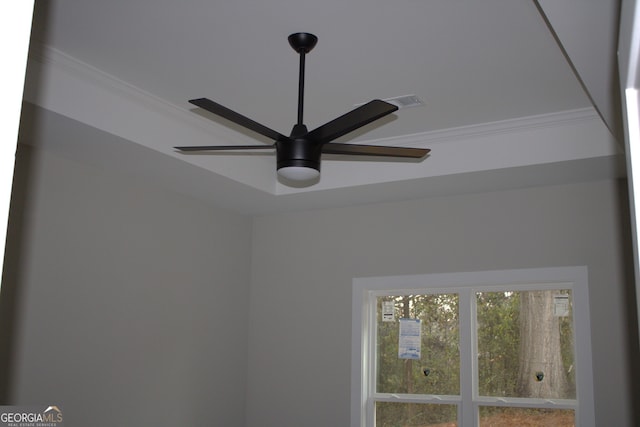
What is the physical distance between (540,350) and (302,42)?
2.93 metres

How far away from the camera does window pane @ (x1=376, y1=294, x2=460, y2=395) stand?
17.2ft

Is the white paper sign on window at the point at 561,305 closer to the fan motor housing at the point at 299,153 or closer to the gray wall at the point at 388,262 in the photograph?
the gray wall at the point at 388,262

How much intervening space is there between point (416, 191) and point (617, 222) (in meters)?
1.47

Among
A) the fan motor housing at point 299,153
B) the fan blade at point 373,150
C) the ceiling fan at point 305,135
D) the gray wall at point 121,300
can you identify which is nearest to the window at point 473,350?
the gray wall at point 121,300

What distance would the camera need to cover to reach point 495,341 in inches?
201

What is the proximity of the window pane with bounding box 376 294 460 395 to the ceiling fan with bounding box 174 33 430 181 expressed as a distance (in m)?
2.24

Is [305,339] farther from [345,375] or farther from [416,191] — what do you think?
[416,191]

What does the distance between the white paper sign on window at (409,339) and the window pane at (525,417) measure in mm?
687

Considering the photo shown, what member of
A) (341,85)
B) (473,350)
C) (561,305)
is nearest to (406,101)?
(341,85)

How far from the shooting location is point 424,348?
5.38 m

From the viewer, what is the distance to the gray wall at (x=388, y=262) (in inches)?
183

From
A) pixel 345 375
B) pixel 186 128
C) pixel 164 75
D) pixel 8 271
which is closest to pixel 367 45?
pixel 164 75

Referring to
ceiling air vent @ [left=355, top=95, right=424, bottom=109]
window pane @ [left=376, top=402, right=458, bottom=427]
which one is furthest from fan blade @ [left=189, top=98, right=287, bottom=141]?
window pane @ [left=376, top=402, right=458, bottom=427]

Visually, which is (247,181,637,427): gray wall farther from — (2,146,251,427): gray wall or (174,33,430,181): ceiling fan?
(174,33,430,181): ceiling fan
